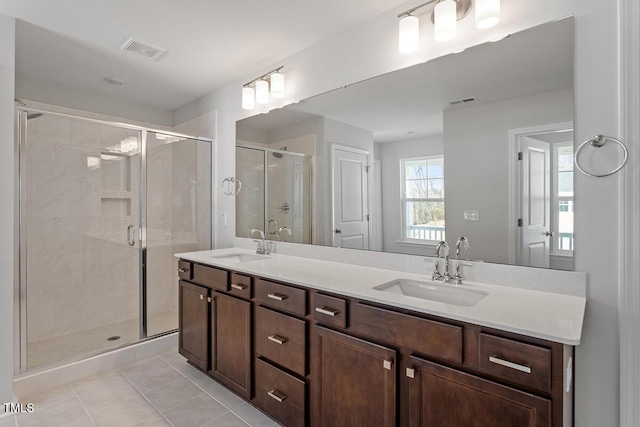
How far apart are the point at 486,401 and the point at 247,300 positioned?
1.33 meters

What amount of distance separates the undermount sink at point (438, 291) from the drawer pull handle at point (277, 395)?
79 cm

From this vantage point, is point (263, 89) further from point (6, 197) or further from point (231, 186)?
point (6, 197)

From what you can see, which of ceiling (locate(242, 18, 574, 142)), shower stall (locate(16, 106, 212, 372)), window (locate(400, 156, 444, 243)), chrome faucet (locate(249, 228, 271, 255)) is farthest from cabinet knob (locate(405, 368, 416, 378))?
shower stall (locate(16, 106, 212, 372))

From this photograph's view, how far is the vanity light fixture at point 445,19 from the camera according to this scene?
60.1 inches

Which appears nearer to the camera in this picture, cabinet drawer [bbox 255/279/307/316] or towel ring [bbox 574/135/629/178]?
towel ring [bbox 574/135/629/178]

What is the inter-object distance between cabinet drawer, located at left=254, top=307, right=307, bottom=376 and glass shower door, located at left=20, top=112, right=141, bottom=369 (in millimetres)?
1642

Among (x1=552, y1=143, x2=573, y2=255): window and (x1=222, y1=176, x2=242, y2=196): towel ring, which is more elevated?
(x1=222, y1=176, x2=242, y2=196): towel ring

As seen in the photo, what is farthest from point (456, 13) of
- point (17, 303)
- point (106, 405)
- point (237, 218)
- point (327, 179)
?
point (17, 303)

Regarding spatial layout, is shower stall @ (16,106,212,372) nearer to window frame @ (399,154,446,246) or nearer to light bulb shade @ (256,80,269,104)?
light bulb shade @ (256,80,269,104)

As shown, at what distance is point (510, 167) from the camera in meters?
1.62

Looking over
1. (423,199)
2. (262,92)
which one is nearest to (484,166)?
(423,199)

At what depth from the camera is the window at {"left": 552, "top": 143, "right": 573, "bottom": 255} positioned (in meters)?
1.42

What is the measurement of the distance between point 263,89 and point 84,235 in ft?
7.02

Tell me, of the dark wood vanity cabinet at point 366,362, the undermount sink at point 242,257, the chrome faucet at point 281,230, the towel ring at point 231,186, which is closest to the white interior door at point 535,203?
the dark wood vanity cabinet at point 366,362
